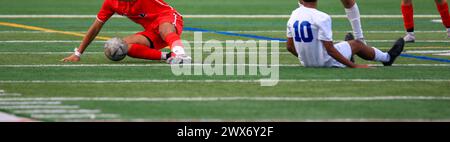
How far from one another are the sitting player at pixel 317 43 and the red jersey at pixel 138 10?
159 cm


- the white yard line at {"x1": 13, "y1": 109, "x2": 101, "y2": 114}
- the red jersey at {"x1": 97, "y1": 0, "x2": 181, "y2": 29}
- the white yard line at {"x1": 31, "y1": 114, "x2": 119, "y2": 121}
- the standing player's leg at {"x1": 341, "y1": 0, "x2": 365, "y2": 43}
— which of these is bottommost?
the white yard line at {"x1": 13, "y1": 109, "x2": 101, "y2": 114}

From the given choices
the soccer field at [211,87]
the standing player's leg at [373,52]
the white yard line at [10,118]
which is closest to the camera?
the white yard line at [10,118]

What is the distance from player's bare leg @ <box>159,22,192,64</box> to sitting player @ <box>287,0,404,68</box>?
1105 mm

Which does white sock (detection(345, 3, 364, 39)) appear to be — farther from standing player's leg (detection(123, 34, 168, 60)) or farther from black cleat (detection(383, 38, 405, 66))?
standing player's leg (detection(123, 34, 168, 60))

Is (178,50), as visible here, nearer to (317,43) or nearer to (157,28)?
(157,28)

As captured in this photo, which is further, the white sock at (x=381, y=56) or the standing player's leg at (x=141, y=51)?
the standing player's leg at (x=141, y=51)

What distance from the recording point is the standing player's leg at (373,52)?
11.1 meters

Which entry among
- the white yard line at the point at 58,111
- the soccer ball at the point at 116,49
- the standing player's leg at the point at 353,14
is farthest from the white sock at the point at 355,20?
the white yard line at the point at 58,111

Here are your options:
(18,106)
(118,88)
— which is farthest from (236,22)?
(18,106)

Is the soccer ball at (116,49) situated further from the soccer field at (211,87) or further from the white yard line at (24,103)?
the white yard line at (24,103)

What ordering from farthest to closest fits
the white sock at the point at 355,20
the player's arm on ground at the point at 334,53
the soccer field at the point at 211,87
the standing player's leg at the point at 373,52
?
the white sock at the point at 355,20
the standing player's leg at the point at 373,52
the player's arm on ground at the point at 334,53
the soccer field at the point at 211,87

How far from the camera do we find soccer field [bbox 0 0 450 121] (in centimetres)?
790

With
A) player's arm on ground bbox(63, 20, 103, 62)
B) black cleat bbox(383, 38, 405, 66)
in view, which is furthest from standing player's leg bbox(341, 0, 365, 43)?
player's arm on ground bbox(63, 20, 103, 62)
